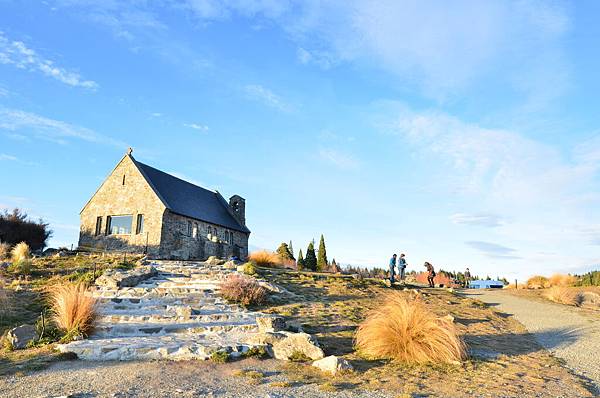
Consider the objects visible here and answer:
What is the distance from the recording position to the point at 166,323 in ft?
38.5

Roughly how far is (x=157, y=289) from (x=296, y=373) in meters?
8.64

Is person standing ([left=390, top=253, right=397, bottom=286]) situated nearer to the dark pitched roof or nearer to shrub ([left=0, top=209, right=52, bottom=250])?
the dark pitched roof

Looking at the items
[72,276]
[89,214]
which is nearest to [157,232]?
[89,214]

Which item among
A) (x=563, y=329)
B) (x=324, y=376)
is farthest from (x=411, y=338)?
(x=563, y=329)

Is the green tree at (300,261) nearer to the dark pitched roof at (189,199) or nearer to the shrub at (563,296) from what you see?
the dark pitched roof at (189,199)

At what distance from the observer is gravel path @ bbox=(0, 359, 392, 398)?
688cm

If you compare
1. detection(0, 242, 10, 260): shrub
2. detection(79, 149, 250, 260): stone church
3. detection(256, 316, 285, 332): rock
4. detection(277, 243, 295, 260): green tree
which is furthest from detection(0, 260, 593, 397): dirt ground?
detection(277, 243, 295, 260): green tree

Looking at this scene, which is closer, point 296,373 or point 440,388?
point 440,388

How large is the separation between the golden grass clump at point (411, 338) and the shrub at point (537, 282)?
2522cm

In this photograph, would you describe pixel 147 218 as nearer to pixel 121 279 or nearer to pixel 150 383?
pixel 121 279

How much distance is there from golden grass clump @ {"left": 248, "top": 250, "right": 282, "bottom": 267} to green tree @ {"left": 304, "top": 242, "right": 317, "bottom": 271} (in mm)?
13490

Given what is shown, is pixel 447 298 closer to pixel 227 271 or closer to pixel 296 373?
pixel 227 271

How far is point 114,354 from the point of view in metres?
8.84

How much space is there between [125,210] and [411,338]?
25250mm
